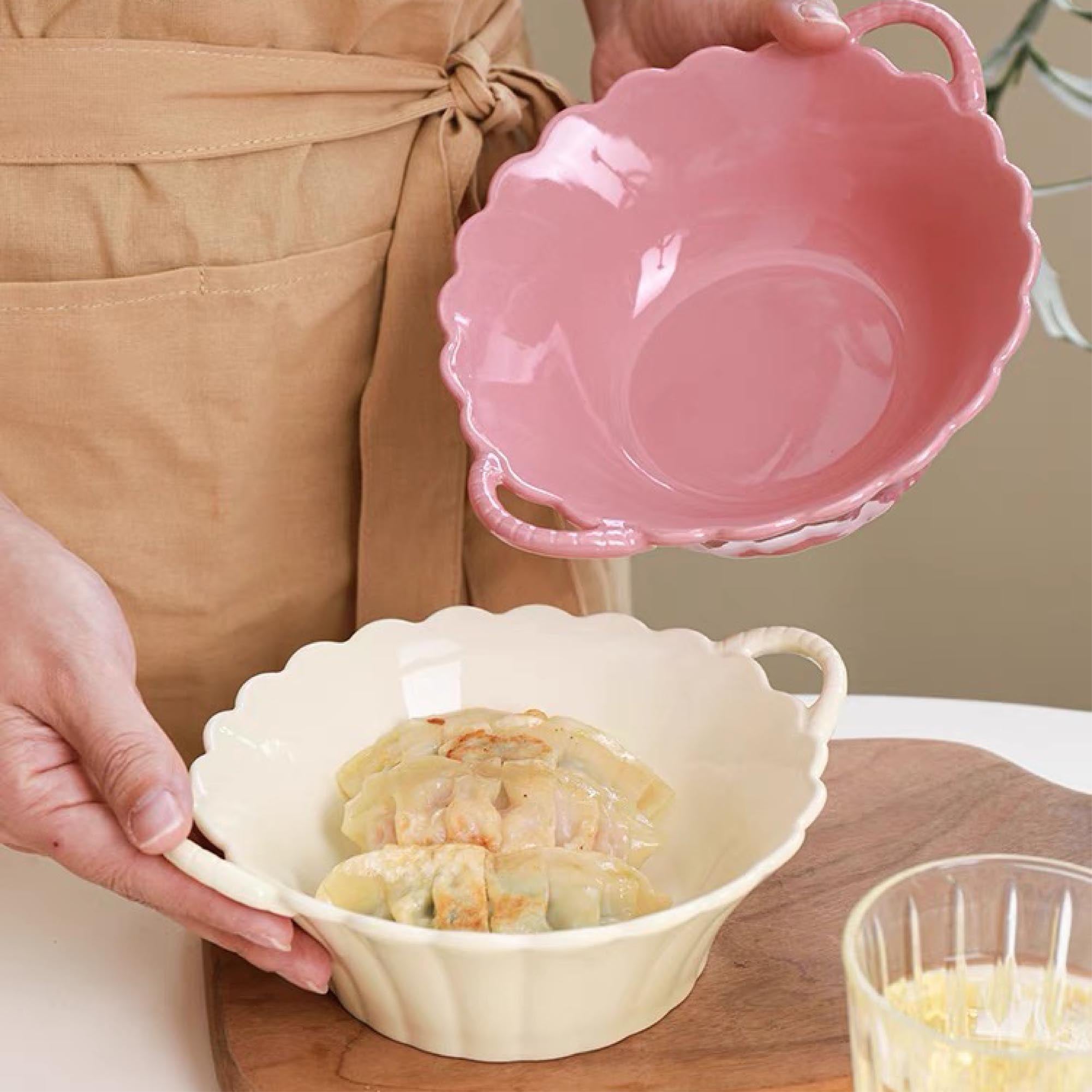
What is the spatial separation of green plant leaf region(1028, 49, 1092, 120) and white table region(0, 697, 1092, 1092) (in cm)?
87

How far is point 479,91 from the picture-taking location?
39.7 inches

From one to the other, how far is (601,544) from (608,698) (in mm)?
191

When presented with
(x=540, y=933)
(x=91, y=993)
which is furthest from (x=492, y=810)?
(x=91, y=993)

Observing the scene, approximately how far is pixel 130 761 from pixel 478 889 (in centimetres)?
17

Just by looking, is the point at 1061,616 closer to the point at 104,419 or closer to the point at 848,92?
the point at 848,92

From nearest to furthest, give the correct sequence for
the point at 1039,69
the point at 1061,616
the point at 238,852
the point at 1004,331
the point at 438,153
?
the point at 238,852, the point at 1004,331, the point at 438,153, the point at 1039,69, the point at 1061,616

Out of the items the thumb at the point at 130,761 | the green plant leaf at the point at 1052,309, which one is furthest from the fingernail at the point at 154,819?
the green plant leaf at the point at 1052,309

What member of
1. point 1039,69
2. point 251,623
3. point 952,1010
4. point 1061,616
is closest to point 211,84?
point 251,623

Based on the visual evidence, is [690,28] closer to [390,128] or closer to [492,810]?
[390,128]

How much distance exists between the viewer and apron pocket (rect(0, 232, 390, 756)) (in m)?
0.93

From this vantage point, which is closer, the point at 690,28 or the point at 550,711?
the point at 550,711

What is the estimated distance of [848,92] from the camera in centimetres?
98

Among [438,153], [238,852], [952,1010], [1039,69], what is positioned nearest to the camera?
[952,1010]

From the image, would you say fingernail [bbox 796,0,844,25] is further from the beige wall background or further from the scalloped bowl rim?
the beige wall background
